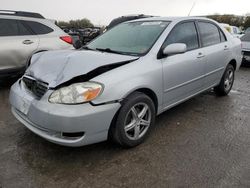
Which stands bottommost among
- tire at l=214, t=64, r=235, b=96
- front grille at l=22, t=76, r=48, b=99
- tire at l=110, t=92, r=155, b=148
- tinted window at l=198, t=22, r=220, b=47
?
tire at l=214, t=64, r=235, b=96

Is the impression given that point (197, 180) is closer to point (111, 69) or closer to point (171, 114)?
point (111, 69)

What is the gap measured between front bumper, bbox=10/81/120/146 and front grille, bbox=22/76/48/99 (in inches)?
3.1

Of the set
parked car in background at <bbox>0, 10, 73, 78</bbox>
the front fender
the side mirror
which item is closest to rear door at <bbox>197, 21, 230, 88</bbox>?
the side mirror

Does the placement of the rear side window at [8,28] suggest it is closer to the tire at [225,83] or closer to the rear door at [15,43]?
the rear door at [15,43]

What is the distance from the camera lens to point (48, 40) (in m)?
5.78

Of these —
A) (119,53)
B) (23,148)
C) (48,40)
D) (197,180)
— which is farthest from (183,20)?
(48,40)

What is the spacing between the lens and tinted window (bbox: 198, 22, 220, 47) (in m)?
4.24

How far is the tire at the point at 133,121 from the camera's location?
2.76 metres

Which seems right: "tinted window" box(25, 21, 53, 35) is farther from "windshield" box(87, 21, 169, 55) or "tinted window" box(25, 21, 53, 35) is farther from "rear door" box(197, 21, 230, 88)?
"rear door" box(197, 21, 230, 88)

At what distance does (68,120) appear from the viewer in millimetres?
2428

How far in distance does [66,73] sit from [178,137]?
173 centimetres

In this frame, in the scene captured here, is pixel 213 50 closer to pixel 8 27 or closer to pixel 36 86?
pixel 36 86

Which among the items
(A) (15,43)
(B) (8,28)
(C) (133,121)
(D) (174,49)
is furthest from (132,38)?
(B) (8,28)

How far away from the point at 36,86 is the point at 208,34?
10.4 ft
